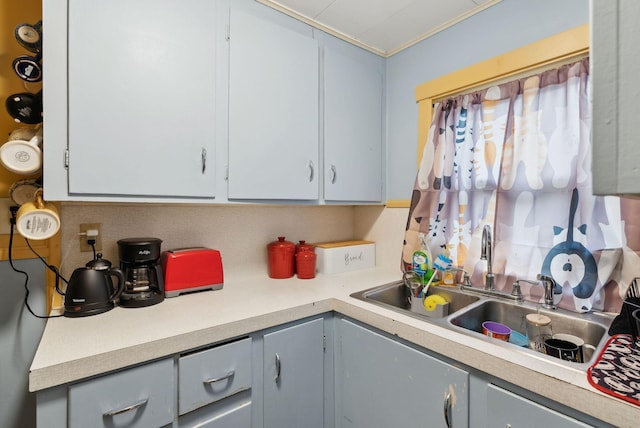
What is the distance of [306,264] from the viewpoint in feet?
5.65

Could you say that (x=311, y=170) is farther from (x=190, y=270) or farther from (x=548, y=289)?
(x=548, y=289)

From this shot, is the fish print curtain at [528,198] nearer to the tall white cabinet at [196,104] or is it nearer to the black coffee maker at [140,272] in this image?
the tall white cabinet at [196,104]

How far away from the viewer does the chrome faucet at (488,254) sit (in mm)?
1399

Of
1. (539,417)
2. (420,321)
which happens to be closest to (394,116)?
(420,321)

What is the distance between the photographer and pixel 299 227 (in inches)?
78.3

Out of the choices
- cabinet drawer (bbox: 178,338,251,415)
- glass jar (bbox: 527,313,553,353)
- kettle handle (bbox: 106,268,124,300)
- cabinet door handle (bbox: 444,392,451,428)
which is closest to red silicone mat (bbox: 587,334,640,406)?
glass jar (bbox: 527,313,553,353)

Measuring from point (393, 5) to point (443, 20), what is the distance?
32cm

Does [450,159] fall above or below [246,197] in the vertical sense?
above

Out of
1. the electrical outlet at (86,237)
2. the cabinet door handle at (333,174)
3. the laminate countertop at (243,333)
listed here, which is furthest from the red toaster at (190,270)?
the cabinet door handle at (333,174)

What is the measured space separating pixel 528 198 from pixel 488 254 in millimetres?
295

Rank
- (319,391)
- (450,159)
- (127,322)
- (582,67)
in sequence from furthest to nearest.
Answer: (450,159) < (319,391) < (582,67) < (127,322)

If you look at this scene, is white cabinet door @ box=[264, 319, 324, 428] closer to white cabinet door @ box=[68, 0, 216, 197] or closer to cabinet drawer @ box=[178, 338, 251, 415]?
cabinet drawer @ box=[178, 338, 251, 415]

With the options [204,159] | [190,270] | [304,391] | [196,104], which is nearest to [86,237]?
[190,270]

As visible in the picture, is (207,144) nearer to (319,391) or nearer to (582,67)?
(319,391)
